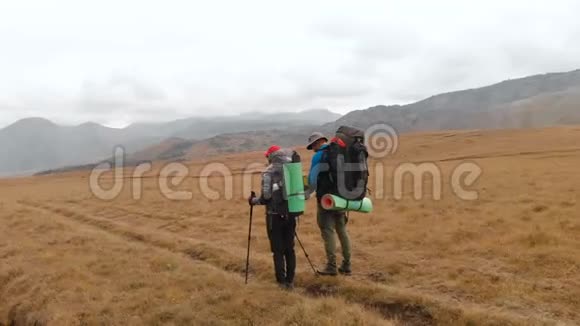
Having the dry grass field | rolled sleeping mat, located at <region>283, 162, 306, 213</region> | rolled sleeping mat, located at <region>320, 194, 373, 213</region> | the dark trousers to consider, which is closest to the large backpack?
rolled sleeping mat, located at <region>320, 194, 373, 213</region>

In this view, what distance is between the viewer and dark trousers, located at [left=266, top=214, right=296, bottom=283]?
36.5 ft

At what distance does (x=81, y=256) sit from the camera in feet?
54.6

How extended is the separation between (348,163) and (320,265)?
3793mm

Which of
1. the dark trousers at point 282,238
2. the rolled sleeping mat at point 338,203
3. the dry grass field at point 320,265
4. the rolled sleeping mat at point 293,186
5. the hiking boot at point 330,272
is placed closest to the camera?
the dry grass field at point 320,265

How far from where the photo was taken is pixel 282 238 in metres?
11.2

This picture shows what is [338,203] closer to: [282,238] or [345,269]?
[282,238]

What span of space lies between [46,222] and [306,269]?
17.6 m

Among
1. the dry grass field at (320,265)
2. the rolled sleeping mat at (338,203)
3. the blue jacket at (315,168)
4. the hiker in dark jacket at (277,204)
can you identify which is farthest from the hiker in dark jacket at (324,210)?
the hiker in dark jacket at (277,204)

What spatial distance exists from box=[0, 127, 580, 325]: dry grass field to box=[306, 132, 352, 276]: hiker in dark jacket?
0.57 metres

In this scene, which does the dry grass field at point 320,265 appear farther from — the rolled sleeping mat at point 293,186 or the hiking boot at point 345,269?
the rolled sleeping mat at point 293,186

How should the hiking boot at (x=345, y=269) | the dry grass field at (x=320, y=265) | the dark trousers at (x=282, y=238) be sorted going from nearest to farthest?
the dry grass field at (x=320, y=265), the dark trousers at (x=282, y=238), the hiking boot at (x=345, y=269)

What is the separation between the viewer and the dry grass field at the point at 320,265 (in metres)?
9.96

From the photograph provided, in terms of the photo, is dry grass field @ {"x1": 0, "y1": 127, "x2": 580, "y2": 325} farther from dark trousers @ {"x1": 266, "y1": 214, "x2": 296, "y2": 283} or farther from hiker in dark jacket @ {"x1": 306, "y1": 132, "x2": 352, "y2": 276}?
dark trousers @ {"x1": 266, "y1": 214, "x2": 296, "y2": 283}

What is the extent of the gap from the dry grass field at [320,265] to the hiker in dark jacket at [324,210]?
57cm
